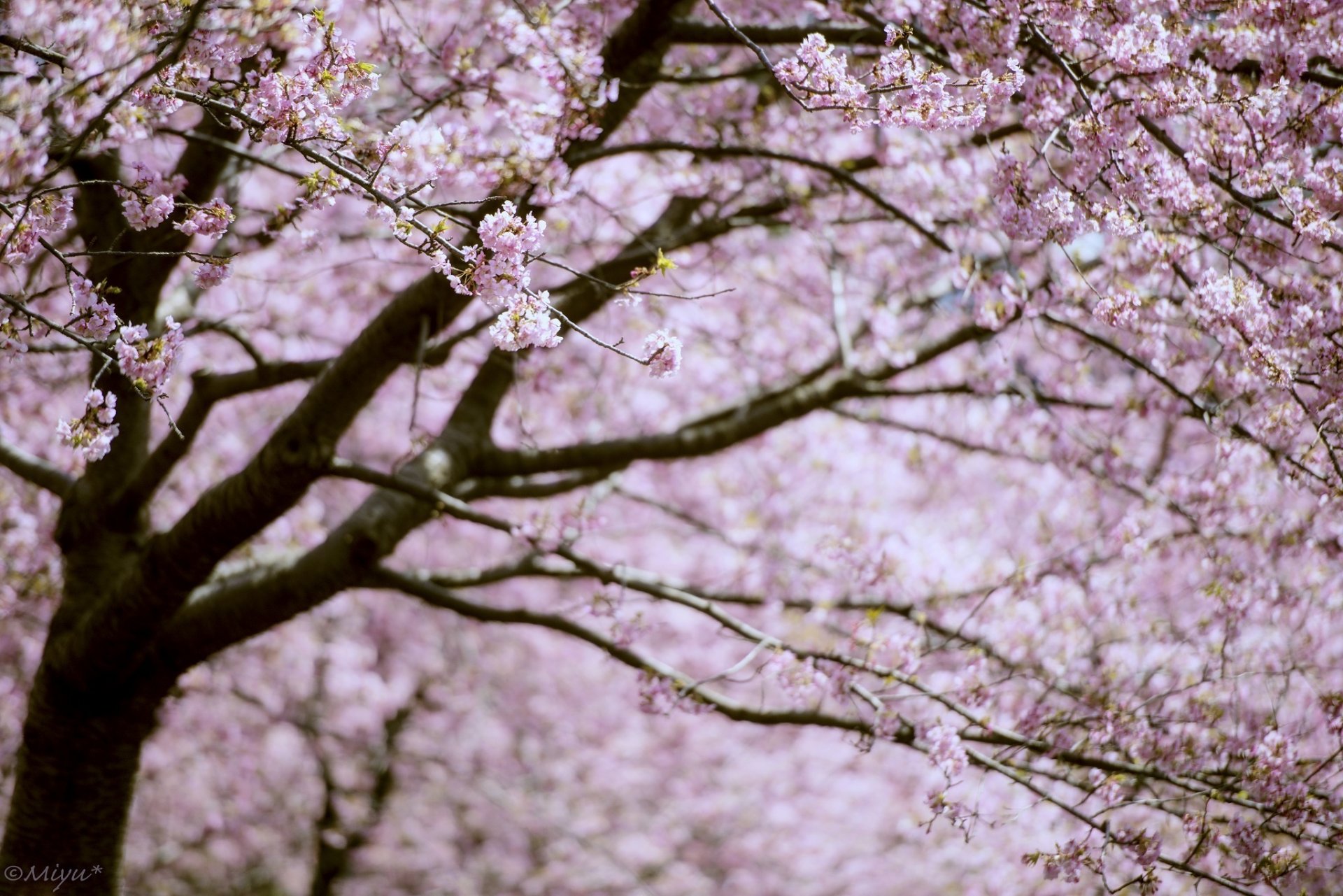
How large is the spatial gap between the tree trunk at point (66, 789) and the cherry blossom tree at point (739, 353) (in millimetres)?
18

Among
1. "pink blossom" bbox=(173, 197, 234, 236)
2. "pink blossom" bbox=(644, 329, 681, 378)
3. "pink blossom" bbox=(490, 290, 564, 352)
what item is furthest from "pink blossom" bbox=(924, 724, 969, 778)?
"pink blossom" bbox=(173, 197, 234, 236)

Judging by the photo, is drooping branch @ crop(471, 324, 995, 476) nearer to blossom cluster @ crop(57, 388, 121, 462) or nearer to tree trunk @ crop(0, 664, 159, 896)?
tree trunk @ crop(0, 664, 159, 896)

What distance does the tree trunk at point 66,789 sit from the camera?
4.35 meters

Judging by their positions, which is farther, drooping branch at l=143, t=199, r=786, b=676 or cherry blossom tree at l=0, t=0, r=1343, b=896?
drooping branch at l=143, t=199, r=786, b=676

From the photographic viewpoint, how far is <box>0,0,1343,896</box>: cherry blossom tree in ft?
9.53

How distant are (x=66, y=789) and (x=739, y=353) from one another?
5011 mm

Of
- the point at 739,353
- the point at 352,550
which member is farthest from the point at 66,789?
the point at 739,353

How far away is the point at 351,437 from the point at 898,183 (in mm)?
6285

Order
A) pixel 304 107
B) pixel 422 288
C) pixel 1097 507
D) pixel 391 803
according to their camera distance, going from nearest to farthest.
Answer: pixel 304 107 → pixel 422 288 → pixel 1097 507 → pixel 391 803

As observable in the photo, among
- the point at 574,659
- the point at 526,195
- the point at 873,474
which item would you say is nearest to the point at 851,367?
the point at 526,195

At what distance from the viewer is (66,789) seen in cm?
441

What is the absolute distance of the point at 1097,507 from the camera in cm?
600

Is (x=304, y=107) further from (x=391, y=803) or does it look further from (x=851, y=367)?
(x=391, y=803)

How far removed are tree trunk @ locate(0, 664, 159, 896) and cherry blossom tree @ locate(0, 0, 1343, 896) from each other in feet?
0.06
